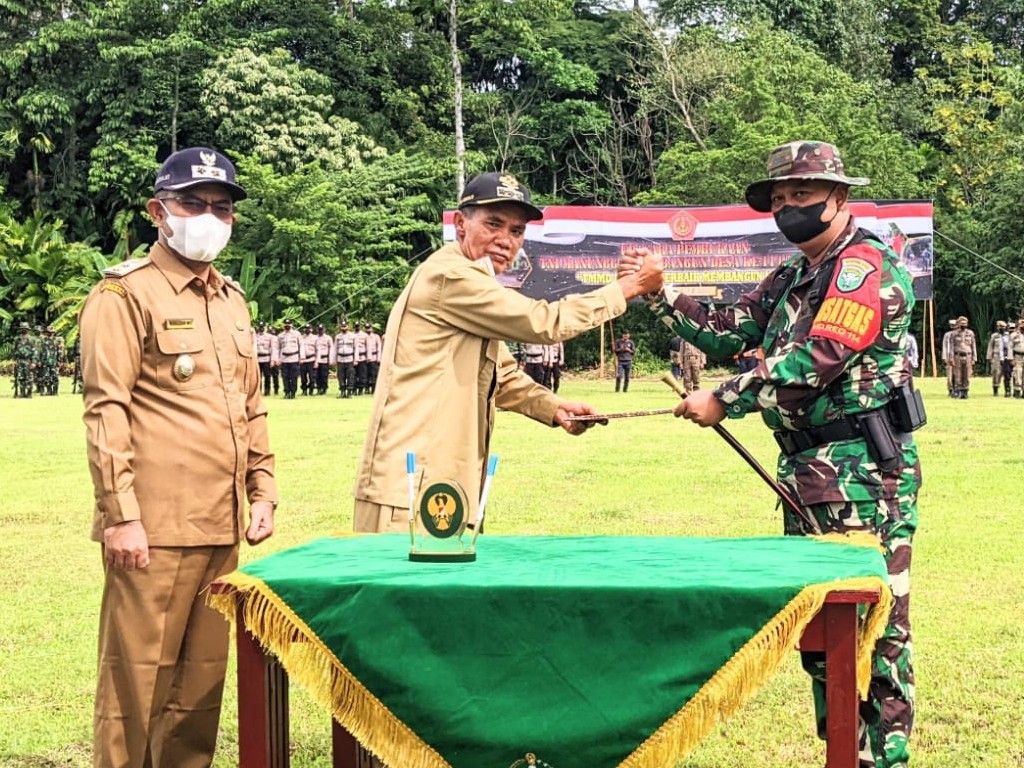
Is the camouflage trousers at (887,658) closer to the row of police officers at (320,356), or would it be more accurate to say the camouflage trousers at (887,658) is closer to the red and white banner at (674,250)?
the red and white banner at (674,250)

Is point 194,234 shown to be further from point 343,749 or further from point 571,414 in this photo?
point 343,749

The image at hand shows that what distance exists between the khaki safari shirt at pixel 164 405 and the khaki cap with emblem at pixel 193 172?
0.23m

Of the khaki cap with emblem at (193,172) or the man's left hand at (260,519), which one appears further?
the man's left hand at (260,519)

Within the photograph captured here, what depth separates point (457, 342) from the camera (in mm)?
4535

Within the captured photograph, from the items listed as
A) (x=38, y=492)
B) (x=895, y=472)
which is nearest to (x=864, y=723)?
(x=895, y=472)

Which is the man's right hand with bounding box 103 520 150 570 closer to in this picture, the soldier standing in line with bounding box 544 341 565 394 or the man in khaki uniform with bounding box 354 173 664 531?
the man in khaki uniform with bounding box 354 173 664 531

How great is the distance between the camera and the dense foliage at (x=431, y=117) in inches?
1563

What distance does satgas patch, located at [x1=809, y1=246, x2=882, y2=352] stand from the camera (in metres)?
4.05

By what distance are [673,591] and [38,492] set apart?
1079cm

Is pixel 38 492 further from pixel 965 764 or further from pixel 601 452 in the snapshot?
pixel 965 764

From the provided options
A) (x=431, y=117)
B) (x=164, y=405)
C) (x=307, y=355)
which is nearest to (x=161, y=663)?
(x=164, y=405)

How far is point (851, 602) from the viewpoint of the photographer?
299 centimetres

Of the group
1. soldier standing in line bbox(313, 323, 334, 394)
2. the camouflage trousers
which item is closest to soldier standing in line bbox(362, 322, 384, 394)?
soldier standing in line bbox(313, 323, 334, 394)

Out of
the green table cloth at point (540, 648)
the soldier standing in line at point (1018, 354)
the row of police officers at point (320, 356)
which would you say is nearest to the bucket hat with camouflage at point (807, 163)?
the green table cloth at point (540, 648)
